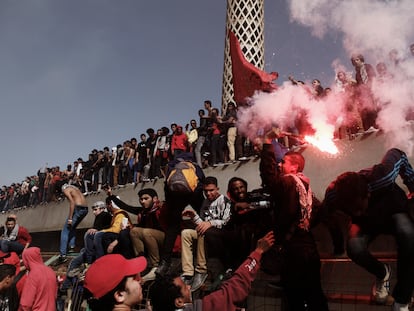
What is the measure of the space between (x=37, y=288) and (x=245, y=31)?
39.5 ft

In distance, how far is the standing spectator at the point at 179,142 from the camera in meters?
10.5

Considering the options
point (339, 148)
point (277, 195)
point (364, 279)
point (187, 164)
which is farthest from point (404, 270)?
point (187, 164)

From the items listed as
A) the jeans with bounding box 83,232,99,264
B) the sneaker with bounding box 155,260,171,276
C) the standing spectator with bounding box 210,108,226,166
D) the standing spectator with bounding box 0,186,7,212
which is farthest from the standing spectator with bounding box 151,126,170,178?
the standing spectator with bounding box 0,186,7,212

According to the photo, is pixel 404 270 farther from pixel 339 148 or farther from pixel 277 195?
pixel 339 148

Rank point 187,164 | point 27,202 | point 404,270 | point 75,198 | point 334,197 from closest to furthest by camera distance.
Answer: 1. point 404,270
2. point 334,197
3. point 187,164
4. point 75,198
5. point 27,202

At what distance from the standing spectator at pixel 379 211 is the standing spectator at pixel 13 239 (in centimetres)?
685

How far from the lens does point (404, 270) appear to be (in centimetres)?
386

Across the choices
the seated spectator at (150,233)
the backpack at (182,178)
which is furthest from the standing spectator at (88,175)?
the backpack at (182,178)

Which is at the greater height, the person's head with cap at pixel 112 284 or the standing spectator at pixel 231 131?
the standing spectator at pixel 231 131

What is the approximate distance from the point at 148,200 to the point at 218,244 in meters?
1.81

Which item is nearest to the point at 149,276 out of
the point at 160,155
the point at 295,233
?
the point at 295,233

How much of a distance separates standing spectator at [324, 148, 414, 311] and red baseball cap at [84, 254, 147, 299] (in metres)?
2.61

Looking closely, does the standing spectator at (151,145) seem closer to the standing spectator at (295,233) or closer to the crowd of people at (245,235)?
the crowd of people at (245,235)

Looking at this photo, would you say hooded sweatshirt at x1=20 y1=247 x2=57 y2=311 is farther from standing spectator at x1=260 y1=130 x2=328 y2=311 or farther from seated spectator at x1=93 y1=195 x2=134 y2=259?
standing spectator at x1=260 y1=130 x2=328 y2=311
